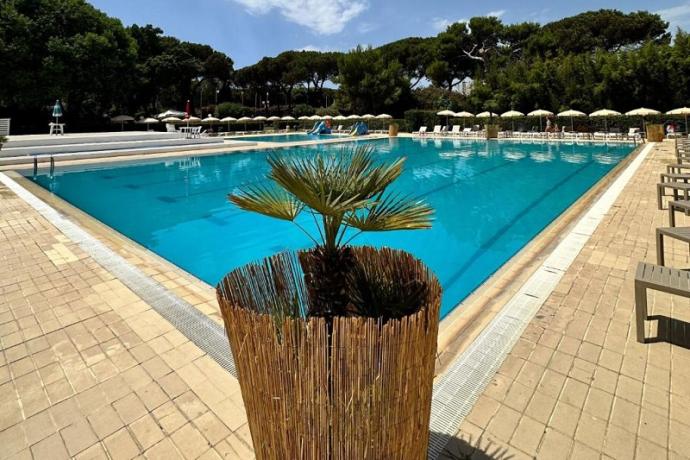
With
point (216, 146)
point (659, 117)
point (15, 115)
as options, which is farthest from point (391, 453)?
point (15, 115)

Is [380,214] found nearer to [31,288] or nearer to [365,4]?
[31,288]

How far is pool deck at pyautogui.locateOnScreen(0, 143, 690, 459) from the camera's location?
1738 millimetres

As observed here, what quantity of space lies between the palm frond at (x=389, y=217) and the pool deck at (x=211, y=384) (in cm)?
108

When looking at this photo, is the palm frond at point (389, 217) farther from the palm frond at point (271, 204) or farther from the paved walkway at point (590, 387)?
the paved walkway at point (590, 387)

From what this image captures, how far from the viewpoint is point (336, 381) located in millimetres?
1045

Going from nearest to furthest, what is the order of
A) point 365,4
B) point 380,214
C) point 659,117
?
point 380,214, point 659,117, point 365,4

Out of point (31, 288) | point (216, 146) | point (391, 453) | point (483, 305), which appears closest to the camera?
point (391, 453)

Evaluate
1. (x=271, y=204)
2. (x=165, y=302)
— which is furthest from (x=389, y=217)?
(x=165, y=302)

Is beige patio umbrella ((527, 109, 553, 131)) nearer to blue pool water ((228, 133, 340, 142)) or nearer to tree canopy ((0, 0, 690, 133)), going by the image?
tree canopy ((0, 0, 690, 133))

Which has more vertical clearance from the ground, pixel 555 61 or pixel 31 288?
pixel 555 61

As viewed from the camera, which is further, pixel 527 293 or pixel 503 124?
pixel 503 124

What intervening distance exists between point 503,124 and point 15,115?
1222 inches

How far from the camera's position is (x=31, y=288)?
3459mm

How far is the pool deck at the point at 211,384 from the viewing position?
68.4 inches
